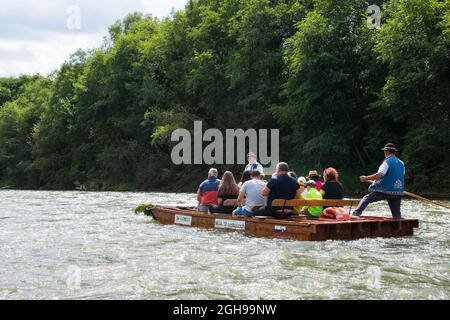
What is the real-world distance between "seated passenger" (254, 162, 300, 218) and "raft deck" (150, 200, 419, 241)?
25cm

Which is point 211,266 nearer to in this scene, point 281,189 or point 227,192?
point 281,189

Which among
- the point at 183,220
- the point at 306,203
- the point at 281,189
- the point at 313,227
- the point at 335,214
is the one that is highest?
the point at 281,189

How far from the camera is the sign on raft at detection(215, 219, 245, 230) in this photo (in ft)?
44.2

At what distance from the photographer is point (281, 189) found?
12992 mm

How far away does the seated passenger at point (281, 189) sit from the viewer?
12.9 meters

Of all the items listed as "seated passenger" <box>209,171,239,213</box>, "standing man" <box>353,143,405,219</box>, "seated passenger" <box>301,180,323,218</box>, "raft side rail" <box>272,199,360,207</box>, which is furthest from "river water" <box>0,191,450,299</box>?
"seated passenger" <box>301,180,323,218</box>

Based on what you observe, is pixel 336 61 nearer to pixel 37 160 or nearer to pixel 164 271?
pixel 164 271

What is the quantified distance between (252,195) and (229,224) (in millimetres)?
820

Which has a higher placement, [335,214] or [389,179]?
[389,179]

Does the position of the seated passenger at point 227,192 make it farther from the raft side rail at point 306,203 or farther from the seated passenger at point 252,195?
the raft side rail at point 306,203

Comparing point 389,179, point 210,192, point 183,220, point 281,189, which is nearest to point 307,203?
point 281,189

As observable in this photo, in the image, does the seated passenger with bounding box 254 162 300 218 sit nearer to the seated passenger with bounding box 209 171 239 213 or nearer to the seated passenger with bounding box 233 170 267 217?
the seated passenger with bounding box 233 170 267 217

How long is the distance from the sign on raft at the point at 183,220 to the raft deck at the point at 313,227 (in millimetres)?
585

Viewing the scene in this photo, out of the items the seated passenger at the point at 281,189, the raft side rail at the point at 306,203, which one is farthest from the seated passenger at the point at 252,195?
the raft side rail at the point at 306,203
